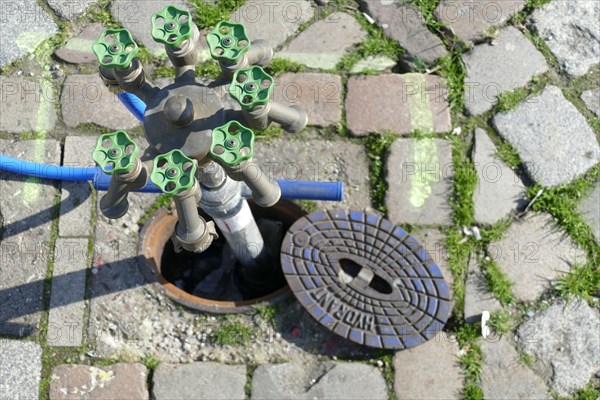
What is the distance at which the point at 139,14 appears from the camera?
3.98m

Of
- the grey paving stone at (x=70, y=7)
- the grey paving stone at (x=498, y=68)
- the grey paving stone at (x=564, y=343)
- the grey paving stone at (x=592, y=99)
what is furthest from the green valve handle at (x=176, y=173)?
the grey paving stone at (x=592, y=99)

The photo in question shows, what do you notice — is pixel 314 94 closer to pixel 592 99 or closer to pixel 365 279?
pixel 365 279

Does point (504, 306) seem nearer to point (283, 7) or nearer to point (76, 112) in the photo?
point (283, 7)

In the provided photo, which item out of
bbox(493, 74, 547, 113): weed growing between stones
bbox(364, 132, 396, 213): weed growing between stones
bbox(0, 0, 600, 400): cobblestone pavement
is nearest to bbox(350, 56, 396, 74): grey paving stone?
bbox(0, 0, 600, 400): cobblestone pavement

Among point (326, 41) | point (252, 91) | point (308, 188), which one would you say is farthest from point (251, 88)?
point (326, 41)

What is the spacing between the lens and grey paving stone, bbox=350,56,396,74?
3.84m

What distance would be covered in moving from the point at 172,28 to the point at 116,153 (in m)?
0.43

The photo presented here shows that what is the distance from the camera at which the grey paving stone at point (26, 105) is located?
3713mm

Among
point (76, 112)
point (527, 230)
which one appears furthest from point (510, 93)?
point (76, 112)

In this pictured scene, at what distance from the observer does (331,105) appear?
3.75 metres

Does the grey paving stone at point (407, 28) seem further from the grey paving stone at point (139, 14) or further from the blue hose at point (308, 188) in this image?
the blue hose at point (308, 188)

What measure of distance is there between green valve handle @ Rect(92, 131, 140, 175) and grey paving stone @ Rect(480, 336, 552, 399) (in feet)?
5.72

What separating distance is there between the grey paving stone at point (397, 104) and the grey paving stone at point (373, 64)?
0.14 ft

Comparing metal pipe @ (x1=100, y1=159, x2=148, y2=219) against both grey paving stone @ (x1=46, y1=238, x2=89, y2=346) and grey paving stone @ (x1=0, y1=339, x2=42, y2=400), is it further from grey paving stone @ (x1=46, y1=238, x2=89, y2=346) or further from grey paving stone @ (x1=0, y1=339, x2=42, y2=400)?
grey paving stone @ (x1=0, y1=339, x2=42, y2=400)
